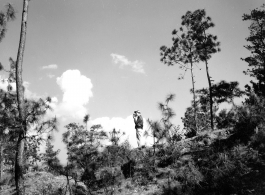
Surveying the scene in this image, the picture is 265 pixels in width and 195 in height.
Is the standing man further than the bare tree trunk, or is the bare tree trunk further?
the standing man

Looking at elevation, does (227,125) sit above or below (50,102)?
below

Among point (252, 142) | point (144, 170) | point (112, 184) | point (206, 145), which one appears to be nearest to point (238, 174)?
point (252, 142)

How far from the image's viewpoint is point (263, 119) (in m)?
9.53

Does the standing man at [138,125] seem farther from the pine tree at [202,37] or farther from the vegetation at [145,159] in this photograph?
the pine tree at [202,37]

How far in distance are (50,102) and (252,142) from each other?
8.99 m

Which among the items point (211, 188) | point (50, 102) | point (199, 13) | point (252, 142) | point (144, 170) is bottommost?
point (211, 188)

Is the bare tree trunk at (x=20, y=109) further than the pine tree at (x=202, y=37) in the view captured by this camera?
No

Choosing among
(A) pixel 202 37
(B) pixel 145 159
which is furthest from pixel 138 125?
(A) pixel 202 37

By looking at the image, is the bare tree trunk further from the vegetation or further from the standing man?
the standing man

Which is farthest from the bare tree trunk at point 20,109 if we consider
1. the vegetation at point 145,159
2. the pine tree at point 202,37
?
the pine tree at point 202,37

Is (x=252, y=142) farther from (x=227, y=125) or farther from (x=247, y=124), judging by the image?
(x=227, y=125)

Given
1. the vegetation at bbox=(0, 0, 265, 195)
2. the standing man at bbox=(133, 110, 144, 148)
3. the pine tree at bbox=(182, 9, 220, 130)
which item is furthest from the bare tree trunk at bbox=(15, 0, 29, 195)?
the pine tree at bbox=(182, 9, 220, 130)

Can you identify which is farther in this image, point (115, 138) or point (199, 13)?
Answer: point (199, 13)

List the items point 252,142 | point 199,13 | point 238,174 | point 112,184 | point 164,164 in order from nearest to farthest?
point 238,174
point 252,142
point 112,184
point 164,164
point 199,13
